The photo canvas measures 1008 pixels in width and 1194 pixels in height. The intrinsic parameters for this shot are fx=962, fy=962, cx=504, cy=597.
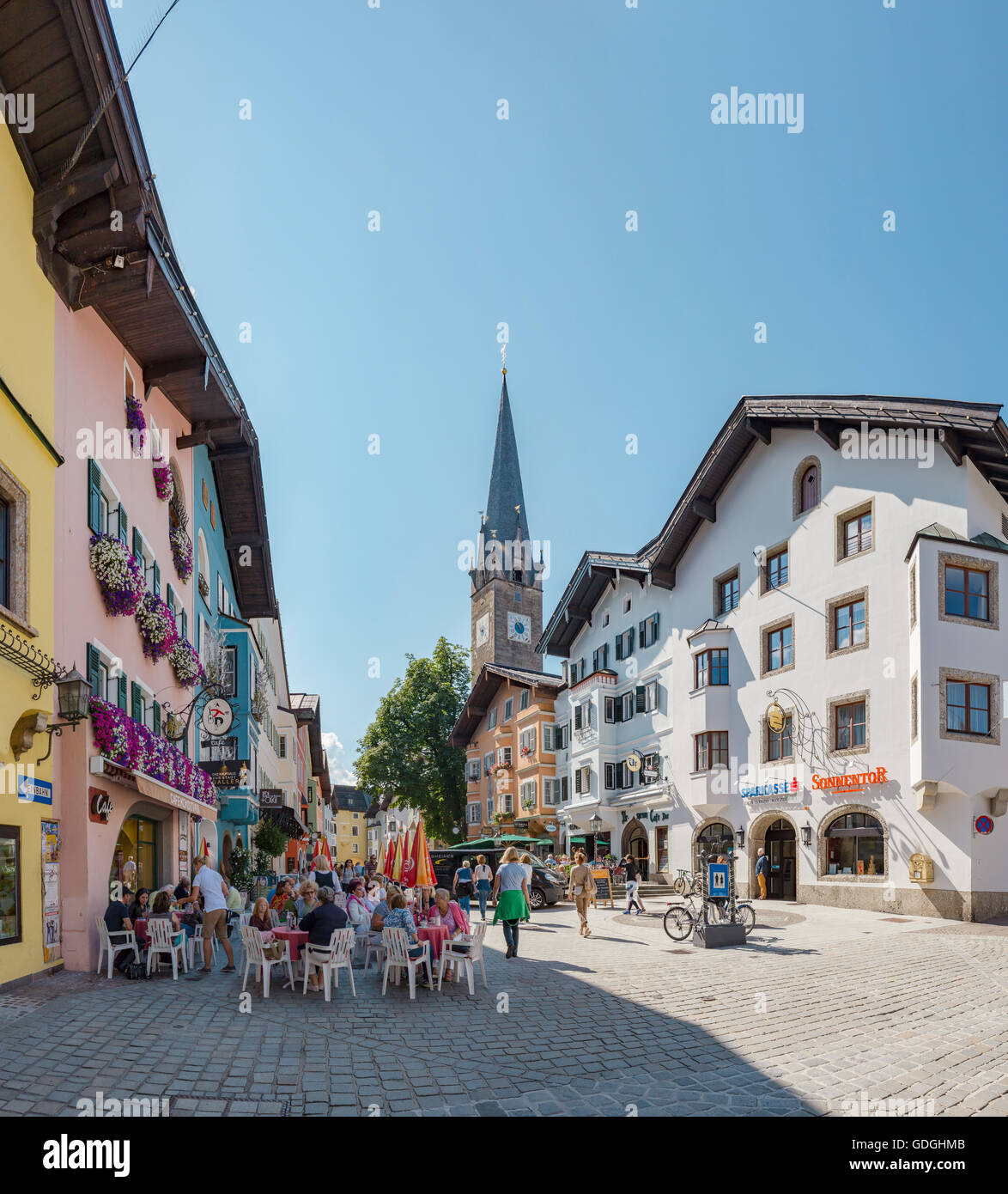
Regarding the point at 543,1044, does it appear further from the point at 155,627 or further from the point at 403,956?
the point at 155,627

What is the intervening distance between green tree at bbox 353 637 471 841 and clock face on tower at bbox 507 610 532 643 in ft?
79.7

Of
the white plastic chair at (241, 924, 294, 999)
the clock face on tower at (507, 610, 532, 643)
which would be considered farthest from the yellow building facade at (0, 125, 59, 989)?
the clock face on tower at (507, 610, 532, 643)

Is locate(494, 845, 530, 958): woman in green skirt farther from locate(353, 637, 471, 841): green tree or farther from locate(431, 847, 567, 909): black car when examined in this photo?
locate(353, 637, 471, 841): green tree

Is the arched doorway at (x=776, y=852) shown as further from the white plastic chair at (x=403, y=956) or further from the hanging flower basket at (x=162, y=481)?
the hanging flower basket at (x=162, y=481)

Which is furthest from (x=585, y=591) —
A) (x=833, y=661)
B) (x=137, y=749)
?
(x=137, y=749)

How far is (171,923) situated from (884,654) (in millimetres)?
19296

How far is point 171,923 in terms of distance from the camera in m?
13.3

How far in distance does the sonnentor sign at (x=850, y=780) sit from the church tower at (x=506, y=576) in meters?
55.2

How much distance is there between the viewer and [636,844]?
38.8m

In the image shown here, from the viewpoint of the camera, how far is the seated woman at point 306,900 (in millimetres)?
14789

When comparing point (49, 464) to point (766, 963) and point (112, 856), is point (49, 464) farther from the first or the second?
point (766, 963)

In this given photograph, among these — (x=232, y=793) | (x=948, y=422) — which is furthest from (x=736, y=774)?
(x=232, y=793)

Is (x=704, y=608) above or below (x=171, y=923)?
above

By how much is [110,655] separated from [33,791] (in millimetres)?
4005
